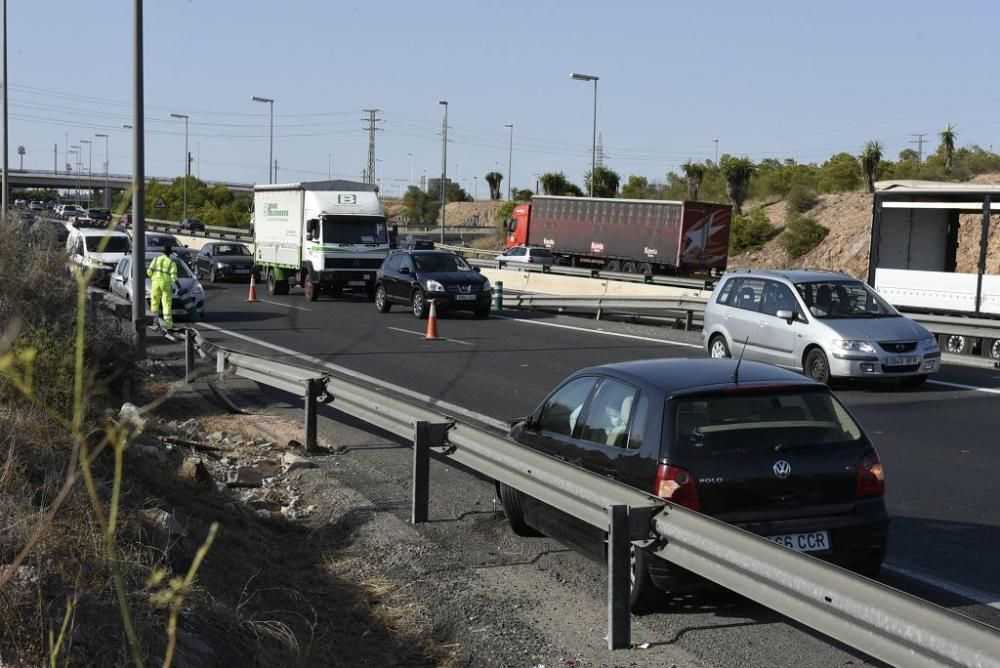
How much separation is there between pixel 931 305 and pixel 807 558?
1911cm

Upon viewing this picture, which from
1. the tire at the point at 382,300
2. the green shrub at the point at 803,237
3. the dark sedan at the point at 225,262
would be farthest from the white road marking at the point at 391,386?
the green shrub at the point at 803,237

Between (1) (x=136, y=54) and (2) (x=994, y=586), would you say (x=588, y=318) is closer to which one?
(1) (x=136, y=54)

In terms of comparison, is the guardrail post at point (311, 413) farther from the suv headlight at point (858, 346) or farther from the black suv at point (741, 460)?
the suv headlight at point (858, 346)

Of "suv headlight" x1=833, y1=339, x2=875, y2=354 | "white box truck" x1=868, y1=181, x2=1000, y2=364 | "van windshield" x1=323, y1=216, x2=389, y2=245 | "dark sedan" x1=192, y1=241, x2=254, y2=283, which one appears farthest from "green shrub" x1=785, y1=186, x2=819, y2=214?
"suv headlight" x1=833, y1=339, x2=875, y2=354

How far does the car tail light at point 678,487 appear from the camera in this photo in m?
6.54

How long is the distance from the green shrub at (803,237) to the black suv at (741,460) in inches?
2236

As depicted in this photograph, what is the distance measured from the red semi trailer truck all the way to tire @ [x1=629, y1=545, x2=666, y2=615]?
4351 centimetres

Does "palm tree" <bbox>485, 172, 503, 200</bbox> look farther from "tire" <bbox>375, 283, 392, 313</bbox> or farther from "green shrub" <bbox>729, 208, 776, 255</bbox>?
"tire" <bbox>375, 283, 392, 313</bbox>

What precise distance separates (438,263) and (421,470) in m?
21.8

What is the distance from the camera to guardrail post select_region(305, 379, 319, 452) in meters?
11.0

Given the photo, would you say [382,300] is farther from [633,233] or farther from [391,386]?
[633,233]

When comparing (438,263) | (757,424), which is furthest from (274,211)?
(757,424)

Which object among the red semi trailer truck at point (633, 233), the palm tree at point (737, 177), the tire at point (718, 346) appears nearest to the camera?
the tire at point (718, 346)

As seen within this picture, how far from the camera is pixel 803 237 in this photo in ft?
204
